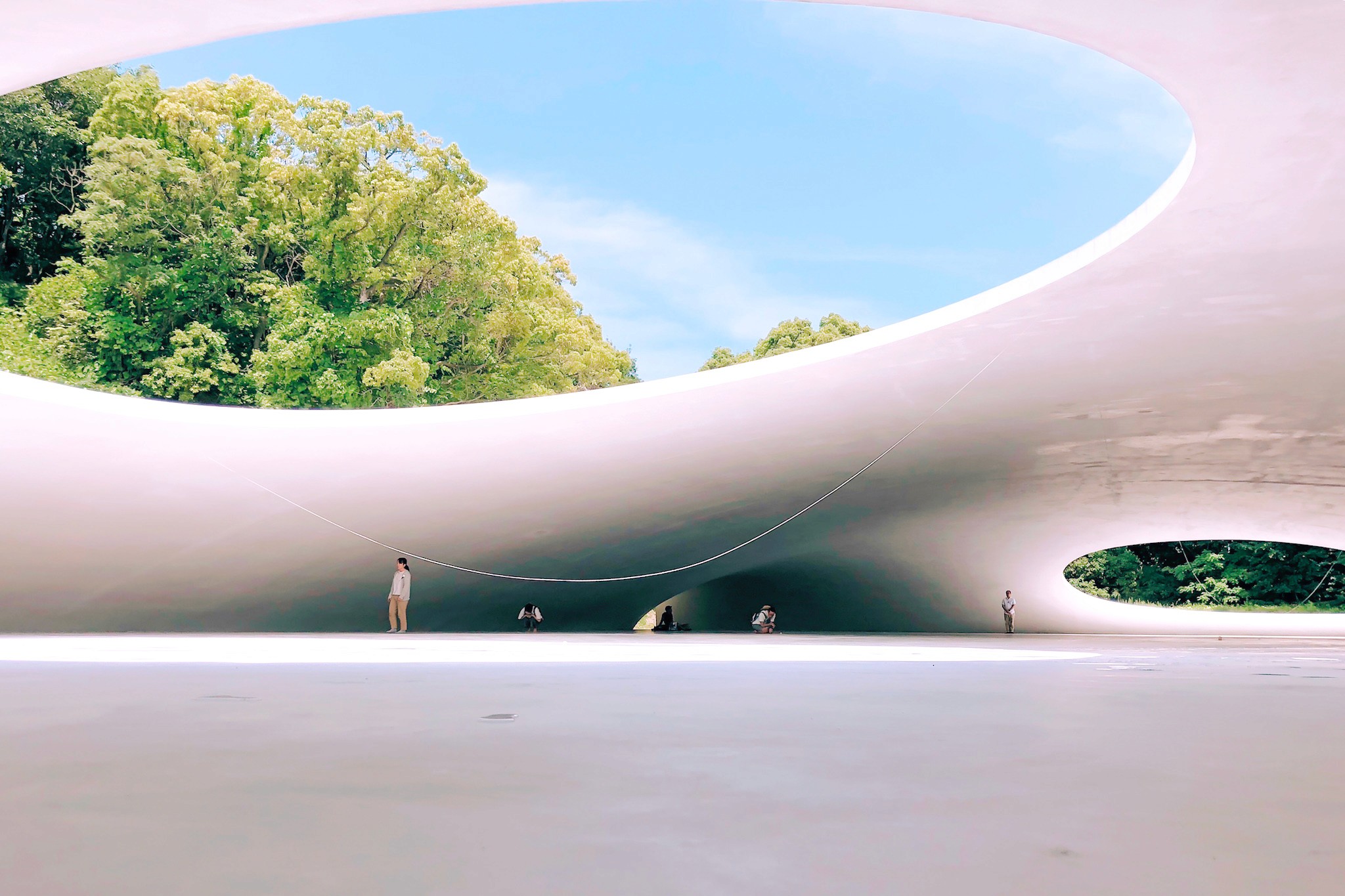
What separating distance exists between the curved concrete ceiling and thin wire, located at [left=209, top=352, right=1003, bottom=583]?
72 mm

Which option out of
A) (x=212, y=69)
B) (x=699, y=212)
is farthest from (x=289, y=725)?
(x=699, y=212)

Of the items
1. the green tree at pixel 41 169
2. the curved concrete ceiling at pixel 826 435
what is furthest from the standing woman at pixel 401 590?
the green tree at pixel 41 169

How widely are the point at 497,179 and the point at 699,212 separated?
897 inches

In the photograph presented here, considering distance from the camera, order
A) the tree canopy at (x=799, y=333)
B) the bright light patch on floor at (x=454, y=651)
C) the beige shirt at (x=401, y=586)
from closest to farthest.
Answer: the bright light patch on floor at (x=454, y=651) < the beige shirt at (x=401, y=586) < the tree canopy at (x=799, y=333)

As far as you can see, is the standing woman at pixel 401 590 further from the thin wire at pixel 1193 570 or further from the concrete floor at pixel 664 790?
the thin wire at pixel 1193 570

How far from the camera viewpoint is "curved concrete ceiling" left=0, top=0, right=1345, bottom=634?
539cm

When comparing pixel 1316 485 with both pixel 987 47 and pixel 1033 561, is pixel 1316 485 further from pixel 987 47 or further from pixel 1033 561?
pixel 987 47

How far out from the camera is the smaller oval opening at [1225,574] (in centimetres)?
3089

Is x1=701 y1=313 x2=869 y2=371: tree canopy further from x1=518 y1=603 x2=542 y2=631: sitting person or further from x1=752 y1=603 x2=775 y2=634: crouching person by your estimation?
x1=518 y1=603 x2=542 y2=631: sitting person

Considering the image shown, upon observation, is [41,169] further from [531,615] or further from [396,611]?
[396,611]

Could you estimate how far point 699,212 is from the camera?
50188 mm

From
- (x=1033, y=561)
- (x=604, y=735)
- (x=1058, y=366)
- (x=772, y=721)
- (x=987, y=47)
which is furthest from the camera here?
(x=987, y=47)

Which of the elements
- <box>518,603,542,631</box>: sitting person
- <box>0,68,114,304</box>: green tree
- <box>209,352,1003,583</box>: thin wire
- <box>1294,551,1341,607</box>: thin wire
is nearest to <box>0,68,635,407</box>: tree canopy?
<box>0,68,114,304</box>: green tree

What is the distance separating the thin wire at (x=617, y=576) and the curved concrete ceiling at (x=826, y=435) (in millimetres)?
72
